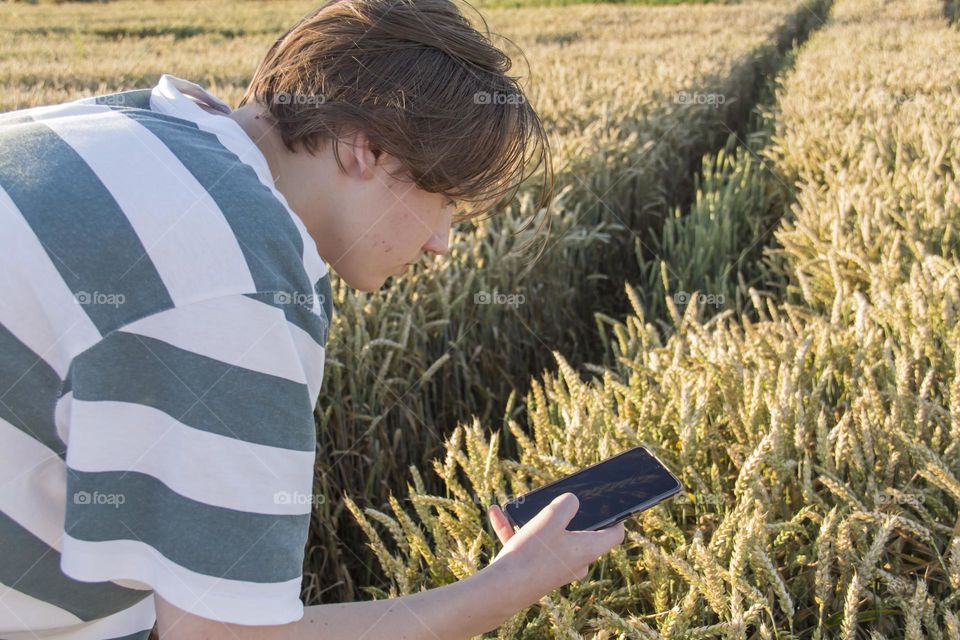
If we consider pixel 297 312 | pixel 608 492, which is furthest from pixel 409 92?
pixel 608 492

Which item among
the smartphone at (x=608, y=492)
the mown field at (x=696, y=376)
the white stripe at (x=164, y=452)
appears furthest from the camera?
the mown field at (x=696, y=376)

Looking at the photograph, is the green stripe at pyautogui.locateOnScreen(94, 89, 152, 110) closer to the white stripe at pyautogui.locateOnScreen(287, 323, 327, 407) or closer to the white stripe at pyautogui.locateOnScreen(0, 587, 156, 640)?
the white stripe at pyautogui.locateOnScreen(287, 323, 327, 407)

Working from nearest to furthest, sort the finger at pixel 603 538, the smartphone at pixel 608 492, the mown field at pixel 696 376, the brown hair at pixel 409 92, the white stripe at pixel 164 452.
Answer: the white stripe at pixel 164 452 → the brown hair at pixel 409 92 → the finger at pixel 603 538 → the smartphone at pixel 608 492 → the mown field at pixel 696 376

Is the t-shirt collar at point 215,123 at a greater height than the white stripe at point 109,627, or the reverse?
the t-shirt collar at point 215,123

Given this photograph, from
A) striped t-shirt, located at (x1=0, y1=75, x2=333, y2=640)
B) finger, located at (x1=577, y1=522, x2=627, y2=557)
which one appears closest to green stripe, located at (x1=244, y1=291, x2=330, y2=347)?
striped t-shirt, located at (x1=0, y1=75, x2=333, y2=640)

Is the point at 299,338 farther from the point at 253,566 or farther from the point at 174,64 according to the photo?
the point at 174,64

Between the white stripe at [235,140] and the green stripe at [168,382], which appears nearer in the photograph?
the green stripe at [168,382]

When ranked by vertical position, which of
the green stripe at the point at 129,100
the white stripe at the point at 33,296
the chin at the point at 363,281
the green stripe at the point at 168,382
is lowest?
the chin at the point at 363,281

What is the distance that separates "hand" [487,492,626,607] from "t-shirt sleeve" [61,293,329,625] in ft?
1.15

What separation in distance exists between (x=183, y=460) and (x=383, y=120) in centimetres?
43

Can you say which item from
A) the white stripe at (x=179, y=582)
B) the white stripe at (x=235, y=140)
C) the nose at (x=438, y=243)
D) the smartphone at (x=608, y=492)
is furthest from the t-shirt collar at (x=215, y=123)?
the smartphone at (x=608, y=492)

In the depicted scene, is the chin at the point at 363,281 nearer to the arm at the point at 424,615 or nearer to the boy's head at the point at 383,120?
the boy's head at the point at 383,120

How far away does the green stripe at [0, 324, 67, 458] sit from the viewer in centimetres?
72

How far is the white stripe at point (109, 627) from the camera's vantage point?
902 millimetres
